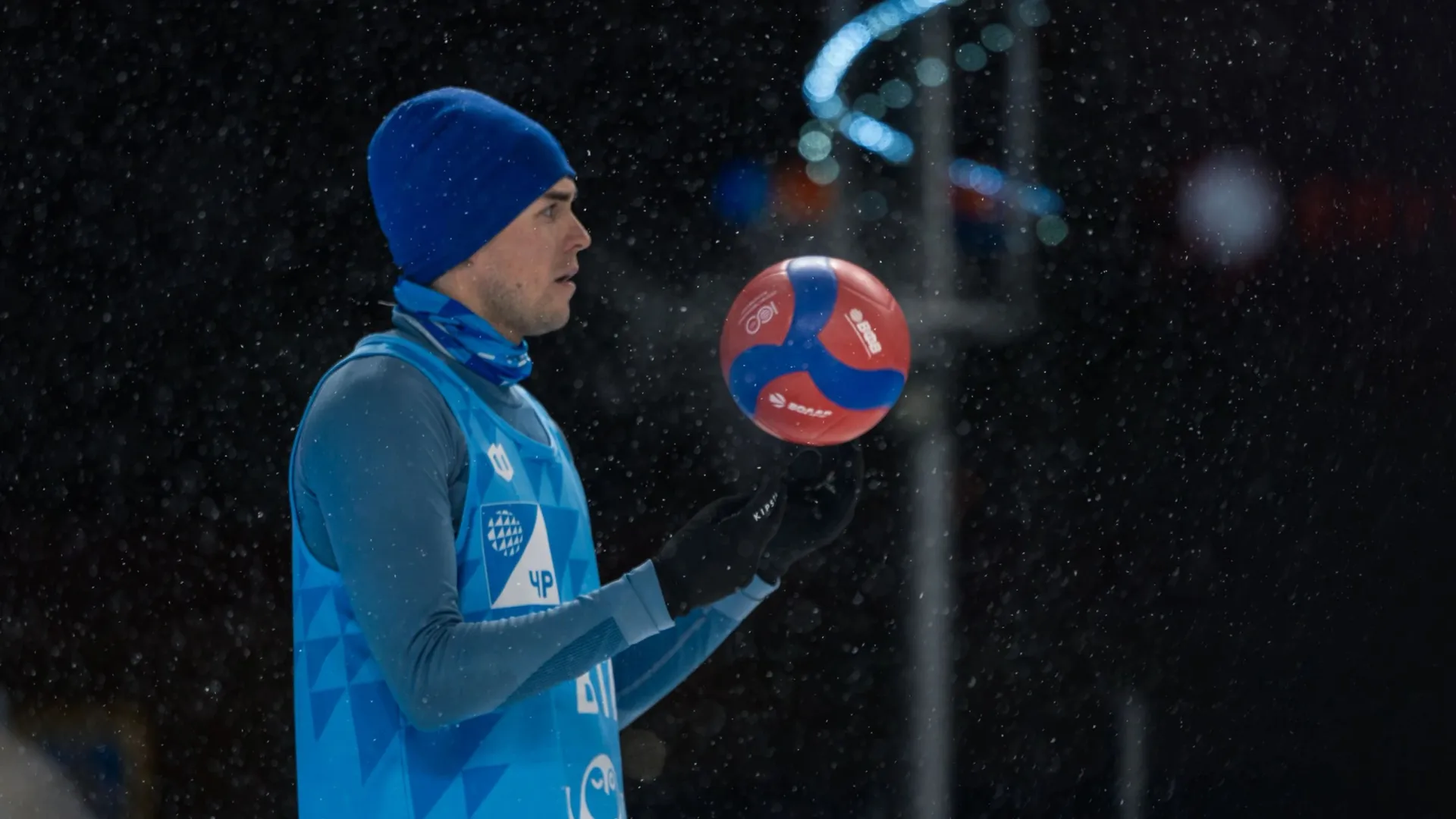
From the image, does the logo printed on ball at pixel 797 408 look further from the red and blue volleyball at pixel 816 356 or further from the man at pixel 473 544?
the man at pixel 473 544

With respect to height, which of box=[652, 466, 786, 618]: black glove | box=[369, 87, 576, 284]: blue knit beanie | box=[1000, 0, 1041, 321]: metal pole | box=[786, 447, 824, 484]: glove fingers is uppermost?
box=[369, 87, 576, 284]: blue knit beanie

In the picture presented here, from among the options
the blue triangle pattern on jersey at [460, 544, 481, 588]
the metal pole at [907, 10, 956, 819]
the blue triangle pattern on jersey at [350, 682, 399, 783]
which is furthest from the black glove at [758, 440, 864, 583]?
the metal pole at [907, 10, 956, 819]

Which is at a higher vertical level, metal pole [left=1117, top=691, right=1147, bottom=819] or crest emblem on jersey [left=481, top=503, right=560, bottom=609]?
crest emblem on jersey [left=481, top=503, right=560, bottom=609]

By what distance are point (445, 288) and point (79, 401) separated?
331 cm

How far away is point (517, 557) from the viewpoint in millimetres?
1690

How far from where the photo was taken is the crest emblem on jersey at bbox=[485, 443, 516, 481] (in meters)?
1.69

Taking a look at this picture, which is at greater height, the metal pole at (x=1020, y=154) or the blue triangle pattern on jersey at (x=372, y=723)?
the blue triangle pattern on jersey at (x=372, y=723)

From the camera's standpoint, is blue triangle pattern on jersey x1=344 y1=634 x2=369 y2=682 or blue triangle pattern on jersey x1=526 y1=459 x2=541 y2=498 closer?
blue triangle pattern on jersey x1=344 y1=634 x2=369 y2=682

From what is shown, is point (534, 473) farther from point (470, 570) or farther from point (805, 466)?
point (805, 466)

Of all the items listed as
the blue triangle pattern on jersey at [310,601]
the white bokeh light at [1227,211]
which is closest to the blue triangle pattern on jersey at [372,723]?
the blue triangle pattern on jersey at [310,601]

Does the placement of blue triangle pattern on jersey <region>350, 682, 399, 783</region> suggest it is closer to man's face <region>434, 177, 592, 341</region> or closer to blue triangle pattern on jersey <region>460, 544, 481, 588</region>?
blue triangle pattern on jersey <region>460, 544, 481, 588</region>

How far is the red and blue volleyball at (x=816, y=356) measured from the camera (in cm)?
215

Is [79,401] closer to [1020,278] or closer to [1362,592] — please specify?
[1020,278]

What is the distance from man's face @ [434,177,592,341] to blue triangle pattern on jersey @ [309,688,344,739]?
52 cm
